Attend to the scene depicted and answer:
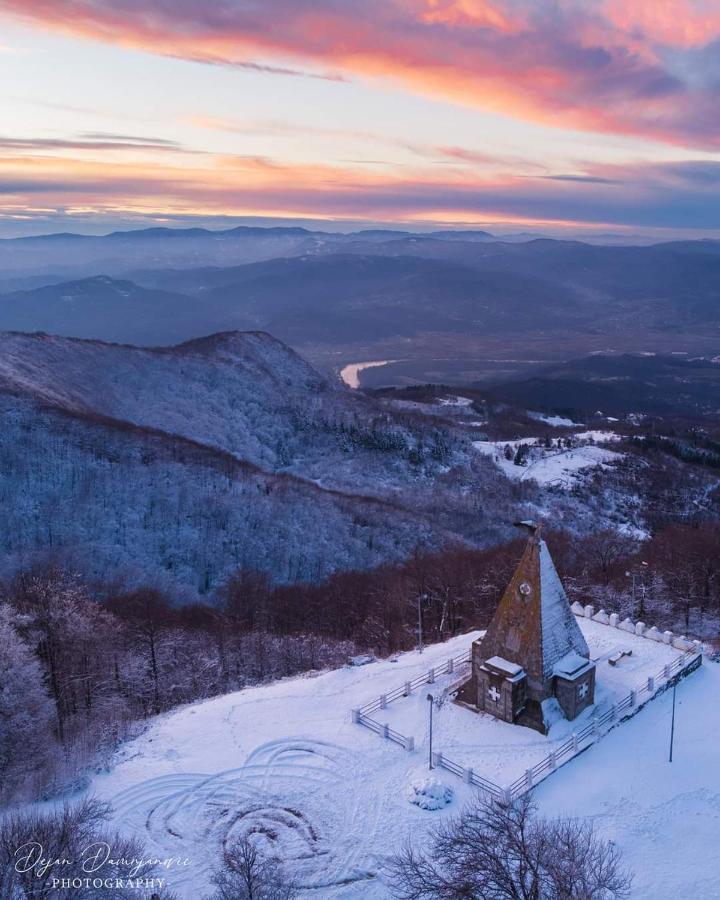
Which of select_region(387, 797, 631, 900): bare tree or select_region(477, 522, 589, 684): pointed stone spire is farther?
select_region(477, 522, 589, 684): pointed stone spire

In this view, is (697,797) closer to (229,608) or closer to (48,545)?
(229,608)

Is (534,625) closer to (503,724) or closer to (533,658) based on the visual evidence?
(533,658)

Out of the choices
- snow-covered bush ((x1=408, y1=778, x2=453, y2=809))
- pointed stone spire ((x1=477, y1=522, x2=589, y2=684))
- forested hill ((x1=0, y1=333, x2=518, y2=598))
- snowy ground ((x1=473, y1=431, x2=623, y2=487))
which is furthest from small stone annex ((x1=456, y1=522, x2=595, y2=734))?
snowy ground ((x1=473, y1=431, x2=623, y2=487))

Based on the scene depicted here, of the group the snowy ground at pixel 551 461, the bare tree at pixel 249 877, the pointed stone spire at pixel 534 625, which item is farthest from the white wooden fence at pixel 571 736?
the snowy ground at pixel 551 461

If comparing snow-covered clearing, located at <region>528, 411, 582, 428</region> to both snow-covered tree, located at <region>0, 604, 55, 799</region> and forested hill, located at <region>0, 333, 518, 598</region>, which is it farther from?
snow-covered tree, located at <region>0, 604, 55, 799</region>

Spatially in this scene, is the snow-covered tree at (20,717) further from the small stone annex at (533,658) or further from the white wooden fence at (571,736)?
the small stone annex at (533,658)
